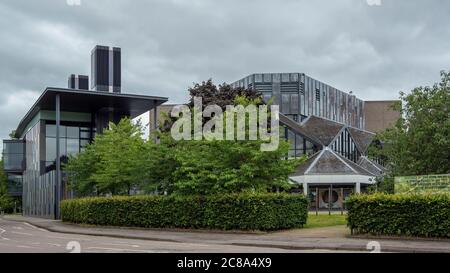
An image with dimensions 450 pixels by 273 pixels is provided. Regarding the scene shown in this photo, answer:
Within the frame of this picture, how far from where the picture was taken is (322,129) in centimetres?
7544

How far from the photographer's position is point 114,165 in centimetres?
3919

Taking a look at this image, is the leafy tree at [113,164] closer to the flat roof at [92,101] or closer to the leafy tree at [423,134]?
the flat roof at [92,101]

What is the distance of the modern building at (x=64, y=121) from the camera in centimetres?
5409

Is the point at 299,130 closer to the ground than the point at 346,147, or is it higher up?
higher up

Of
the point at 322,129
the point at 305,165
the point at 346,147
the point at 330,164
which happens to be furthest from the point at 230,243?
the point at 346,147

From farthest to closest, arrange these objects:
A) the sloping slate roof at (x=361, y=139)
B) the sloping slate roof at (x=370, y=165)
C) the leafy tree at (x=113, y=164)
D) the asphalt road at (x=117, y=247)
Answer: the sloping slate roof at (x=361, y=139)
the sloping slate roof at (x=370, y=165)
the leafy tree at (x=113, y=164)
the asphalt road at (x=117, y=247)

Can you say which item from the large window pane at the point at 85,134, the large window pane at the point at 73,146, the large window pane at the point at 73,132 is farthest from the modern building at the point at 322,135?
the large window pane at the point at 73,146

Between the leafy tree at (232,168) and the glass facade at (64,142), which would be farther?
the glass facade at (64,142)

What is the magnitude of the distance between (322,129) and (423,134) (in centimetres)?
4300

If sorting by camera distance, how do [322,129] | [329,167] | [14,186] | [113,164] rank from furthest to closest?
1. [14,186]
2. [322,129]
3. [329,167]
4. [113,164]

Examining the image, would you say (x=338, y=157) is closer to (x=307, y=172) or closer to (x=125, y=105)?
(x=307, y=172)

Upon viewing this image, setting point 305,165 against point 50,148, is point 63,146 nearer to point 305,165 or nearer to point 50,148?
point 50,148
